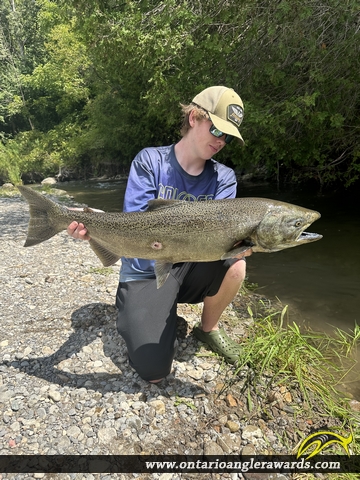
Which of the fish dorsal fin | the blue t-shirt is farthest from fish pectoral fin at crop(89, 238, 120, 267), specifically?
the fish dorsal fin

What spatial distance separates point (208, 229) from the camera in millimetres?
2740

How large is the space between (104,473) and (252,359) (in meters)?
1.72

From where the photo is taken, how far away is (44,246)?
770 centimetres

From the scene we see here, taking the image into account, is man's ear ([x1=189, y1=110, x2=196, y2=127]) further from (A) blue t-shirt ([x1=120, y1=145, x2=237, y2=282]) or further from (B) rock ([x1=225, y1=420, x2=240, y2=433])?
(B) rock ([x1=225, y1=420, x2=240, y2=433])

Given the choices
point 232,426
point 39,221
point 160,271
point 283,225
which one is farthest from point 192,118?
point 232,426

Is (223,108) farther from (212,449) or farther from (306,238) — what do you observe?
(212,449)

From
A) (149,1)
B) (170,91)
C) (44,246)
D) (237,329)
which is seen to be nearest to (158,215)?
(237,329)

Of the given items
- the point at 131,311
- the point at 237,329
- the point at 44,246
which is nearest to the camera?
the point at 131,311

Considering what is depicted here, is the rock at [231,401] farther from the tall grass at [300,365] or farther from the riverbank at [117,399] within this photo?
the tall grass at [300,365]

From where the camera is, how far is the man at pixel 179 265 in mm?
3039

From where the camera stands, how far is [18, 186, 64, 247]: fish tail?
3.11 metres

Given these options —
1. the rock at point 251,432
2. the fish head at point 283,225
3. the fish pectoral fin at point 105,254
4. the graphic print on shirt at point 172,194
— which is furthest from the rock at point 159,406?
the graphic print on shirt at point 172,194

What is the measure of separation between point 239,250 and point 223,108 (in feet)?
4.39

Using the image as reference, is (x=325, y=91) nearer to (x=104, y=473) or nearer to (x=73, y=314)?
(x=73, y=314)
